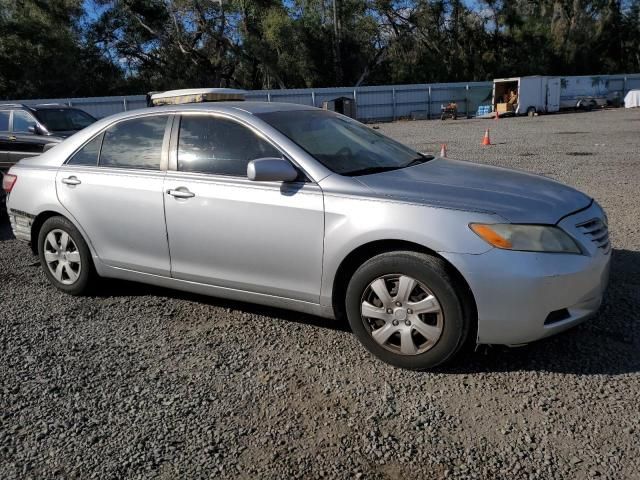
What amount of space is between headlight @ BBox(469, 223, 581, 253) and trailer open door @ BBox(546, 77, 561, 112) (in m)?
39.2

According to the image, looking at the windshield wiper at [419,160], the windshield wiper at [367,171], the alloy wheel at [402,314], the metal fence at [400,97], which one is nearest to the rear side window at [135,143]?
the windshield wiper at [367,171]

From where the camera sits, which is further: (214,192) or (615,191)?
(615,191)

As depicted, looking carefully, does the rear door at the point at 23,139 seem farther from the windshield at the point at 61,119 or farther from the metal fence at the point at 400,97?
the metal fence at the point at 400,97

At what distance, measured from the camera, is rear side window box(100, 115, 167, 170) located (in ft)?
14.6

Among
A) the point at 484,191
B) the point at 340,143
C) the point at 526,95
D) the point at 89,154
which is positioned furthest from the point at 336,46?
the point at 484,191

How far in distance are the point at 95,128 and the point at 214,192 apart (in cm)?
154

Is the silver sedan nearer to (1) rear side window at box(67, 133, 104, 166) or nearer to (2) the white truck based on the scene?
(1) rear side window at box(67, 133, 104, 166)

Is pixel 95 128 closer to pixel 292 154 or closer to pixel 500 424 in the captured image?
pixel 292 154

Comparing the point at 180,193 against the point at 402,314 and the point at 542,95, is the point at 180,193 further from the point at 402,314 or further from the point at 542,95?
the point at 542,95

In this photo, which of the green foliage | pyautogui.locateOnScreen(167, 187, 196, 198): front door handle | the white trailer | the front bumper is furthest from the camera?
the green foliage

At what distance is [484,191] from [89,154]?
10.4 ft

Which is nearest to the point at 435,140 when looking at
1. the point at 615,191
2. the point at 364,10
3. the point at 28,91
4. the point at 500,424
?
the point at 615,191

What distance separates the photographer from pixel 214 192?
4.02 meters

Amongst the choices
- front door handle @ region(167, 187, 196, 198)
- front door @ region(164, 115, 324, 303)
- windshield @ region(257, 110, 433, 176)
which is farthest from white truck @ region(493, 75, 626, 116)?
front door handle @ region(167, 187, 196, 198)
